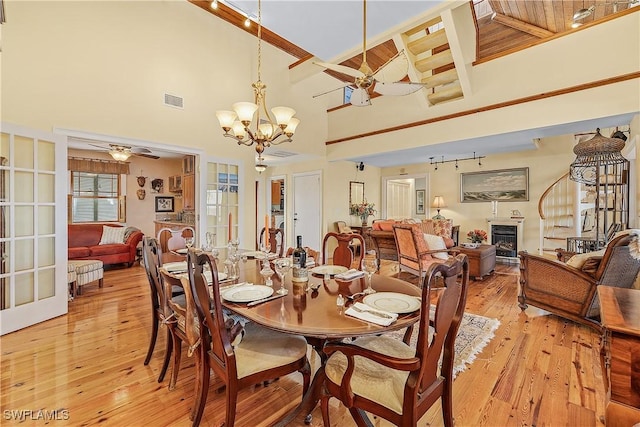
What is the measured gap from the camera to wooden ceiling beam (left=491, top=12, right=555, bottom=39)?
5.07 meters

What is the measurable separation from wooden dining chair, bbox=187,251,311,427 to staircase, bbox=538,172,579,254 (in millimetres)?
6232

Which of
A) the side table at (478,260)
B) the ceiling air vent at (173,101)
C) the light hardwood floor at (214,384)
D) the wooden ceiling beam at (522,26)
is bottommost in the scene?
the light hardwood floor at (214,384)

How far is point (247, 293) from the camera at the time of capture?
1.66 meters

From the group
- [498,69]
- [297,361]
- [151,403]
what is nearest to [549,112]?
[498,69]

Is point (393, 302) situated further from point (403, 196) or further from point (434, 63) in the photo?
point (403, 196)

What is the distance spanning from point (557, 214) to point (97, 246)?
915 centimetres

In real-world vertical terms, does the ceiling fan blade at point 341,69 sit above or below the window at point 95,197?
above

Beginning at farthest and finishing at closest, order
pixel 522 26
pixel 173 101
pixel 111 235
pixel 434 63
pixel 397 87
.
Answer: pixel 111 235 < pixel 522 26 < pixel 434 63 < pixel 173 101 < pixel 397 87

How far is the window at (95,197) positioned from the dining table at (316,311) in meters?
6.55

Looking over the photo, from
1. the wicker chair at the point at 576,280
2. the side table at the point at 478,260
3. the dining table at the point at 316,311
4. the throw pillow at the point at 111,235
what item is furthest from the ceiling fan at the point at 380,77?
the throw pillow at the point at 111,235

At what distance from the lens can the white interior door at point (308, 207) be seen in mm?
6645

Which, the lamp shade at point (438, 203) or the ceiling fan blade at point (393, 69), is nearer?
the ceiling fan blade at point (393, 69)

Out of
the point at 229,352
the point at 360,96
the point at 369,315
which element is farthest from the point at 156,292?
the point at 360,96

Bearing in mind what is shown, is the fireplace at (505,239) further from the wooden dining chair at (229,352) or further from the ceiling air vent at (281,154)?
the wooden dining chair at (229,352)
